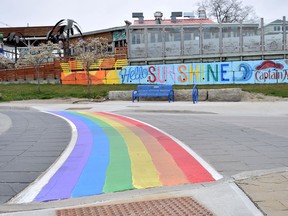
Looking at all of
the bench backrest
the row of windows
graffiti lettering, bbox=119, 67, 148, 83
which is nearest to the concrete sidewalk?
the bench backrest

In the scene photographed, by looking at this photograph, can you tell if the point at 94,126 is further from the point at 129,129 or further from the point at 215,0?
the point at 215,0

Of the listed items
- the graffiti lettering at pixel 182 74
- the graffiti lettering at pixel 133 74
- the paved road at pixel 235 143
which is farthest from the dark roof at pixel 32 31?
the paved road at pixel 235 143

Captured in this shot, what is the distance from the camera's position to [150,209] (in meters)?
4.11

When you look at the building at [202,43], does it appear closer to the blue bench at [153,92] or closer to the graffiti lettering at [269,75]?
the graffiti lettering at [269,75]

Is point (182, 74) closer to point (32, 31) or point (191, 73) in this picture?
point (191, 73)

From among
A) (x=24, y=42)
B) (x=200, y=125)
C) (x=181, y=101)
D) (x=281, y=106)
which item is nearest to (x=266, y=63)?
(x=181, y=101)

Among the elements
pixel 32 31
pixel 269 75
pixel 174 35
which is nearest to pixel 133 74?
pixel 174 35

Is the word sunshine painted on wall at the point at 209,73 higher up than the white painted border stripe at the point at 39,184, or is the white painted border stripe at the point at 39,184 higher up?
the word sunshine painted on wall at the point at 209,73

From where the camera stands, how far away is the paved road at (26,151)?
5.46 m

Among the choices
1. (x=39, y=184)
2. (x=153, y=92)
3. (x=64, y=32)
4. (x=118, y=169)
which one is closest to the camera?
(x=39, y=184)

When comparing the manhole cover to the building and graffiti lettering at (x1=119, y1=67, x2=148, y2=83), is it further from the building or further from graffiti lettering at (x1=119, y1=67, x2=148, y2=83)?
the building

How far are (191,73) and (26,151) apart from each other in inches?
975

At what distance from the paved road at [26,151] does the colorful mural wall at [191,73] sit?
2009 centimetres

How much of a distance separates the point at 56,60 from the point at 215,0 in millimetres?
34511
